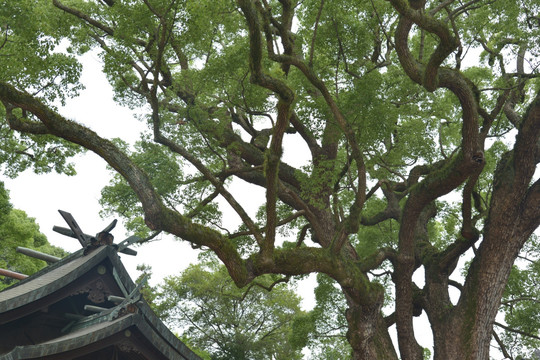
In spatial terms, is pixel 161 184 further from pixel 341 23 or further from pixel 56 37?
pixel 341 23

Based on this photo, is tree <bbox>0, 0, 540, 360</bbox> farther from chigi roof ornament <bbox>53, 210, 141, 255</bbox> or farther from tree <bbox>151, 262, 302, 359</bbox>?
tree <bbox>151, 262, 302, 359</bbox>

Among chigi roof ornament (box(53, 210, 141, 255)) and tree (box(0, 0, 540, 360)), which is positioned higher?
tree (box(0, 0, 540, 360))

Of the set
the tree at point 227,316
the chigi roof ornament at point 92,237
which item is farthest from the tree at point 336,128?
the tree at point 227,316

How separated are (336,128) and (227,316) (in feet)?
45.9

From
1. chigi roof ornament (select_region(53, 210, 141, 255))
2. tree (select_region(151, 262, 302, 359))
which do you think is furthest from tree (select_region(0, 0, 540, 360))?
tree (select_region(151, 262, 302, 359))

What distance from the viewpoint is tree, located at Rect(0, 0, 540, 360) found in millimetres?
7703

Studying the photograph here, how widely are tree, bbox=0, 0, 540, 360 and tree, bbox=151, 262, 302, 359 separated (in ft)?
32.9

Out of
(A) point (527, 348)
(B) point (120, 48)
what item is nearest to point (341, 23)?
(B) point (120, 48)

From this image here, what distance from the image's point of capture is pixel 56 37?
10344mm

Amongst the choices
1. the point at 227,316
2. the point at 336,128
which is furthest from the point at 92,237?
the point at 227,316

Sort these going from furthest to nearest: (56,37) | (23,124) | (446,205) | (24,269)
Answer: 1. (24,269)
2. (446,205)
3. (56,37)
4. (23,124)

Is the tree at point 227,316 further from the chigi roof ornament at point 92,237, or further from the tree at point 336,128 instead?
the chigi roof ornament at point 92,237

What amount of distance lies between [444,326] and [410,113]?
15.8 feet

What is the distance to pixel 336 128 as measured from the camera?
959cm
